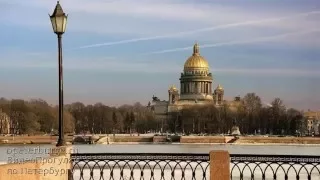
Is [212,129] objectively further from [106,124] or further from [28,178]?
[28,178]

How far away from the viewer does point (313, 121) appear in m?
146

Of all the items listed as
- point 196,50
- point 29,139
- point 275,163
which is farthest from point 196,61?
point 275,163

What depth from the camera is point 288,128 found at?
10656 centimetres

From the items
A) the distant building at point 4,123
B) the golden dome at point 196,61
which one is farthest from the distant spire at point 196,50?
the distant building at point 4,123

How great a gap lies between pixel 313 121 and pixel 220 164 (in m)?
138

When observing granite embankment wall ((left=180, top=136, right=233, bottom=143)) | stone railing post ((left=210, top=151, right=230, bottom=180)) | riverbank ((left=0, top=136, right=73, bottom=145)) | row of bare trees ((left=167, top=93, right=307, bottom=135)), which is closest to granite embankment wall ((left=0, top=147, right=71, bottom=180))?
stone railing post ((left=210, top=151, right=230, bottom=180))

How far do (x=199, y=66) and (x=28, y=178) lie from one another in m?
122

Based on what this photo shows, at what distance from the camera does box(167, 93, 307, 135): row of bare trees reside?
108 m

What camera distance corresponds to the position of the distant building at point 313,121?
13400 centimetres

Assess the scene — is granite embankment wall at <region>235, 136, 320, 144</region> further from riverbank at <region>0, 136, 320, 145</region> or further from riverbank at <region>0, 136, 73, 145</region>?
riverbank at <region>0, 136, 73, 145</region>

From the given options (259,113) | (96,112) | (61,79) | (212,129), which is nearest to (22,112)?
(96,112)

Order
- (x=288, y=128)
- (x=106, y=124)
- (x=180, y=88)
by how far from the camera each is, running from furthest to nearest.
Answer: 1. (x=180, y=88)
2. (x=106, y=124)
3. (x=288, y=128)

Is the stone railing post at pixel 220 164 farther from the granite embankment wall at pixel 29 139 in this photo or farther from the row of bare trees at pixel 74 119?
the row of bare trees at pixel 74 119

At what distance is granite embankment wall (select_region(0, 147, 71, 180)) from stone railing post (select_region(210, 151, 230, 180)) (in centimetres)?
307
